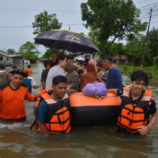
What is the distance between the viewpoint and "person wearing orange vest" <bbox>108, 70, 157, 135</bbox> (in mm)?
3154

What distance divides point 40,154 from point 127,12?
16993 millimetres

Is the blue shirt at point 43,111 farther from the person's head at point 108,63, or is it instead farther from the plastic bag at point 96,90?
the person's head at point 108,63

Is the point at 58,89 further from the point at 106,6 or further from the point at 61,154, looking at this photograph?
the point at 106,6

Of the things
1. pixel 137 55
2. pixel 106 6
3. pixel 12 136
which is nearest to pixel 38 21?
pixel 137 55

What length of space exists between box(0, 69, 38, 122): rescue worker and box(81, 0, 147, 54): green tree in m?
15.2

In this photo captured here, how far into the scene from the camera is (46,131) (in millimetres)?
3287

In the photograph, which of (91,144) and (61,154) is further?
(91,144)

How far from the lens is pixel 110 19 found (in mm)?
18047

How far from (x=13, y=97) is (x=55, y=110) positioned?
45.0 inches

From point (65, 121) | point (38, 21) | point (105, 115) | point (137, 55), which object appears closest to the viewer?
point (65, 121)

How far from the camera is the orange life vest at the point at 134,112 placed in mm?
3236

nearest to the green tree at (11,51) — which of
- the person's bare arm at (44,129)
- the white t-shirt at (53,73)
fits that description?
the white t-shirt at (53,73)

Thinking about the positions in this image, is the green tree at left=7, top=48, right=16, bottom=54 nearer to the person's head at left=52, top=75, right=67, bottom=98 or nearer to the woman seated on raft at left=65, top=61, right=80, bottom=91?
the woman seated on raft at left=65, top=61, right=80, bottom=91

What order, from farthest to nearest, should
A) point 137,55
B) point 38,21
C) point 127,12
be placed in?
point 38,21 < point 137,55 < point 127,12
